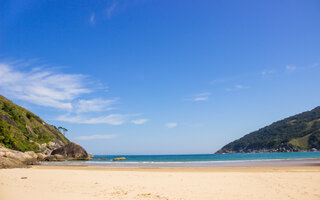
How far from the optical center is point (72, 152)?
219 ft

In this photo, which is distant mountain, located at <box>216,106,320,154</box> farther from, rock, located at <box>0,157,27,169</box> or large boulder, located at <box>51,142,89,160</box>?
rock, located at <box>0,157,27,169</box>

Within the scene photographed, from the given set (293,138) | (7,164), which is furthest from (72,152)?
(293,138)

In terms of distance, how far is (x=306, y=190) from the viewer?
10117 mm

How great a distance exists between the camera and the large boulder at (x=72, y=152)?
213 feet

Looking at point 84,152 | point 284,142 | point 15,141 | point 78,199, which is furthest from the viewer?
point 284,142

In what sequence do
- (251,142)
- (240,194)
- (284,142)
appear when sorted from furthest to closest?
(251,142) → (284,142) → (240,194)

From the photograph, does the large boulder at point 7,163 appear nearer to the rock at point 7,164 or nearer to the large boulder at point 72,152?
the rock at point 7,164

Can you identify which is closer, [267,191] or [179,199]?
[179,199]

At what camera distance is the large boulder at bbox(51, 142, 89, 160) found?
6506cm

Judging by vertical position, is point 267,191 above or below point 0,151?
below

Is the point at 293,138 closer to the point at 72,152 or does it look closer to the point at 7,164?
the point at 72,152

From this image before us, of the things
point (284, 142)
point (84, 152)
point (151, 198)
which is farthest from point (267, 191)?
point (284, 142)

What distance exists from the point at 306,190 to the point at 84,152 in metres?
72.9

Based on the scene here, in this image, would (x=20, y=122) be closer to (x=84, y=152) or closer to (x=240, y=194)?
(x=84, y=152)
